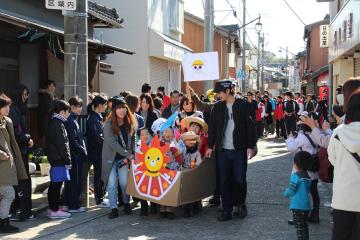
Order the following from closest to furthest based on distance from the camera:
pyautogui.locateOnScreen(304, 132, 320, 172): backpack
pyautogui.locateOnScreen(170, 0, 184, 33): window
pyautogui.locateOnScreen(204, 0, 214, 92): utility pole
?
1. pyautogui.locateOnScreen(304, 132, 320, 172): backpack
2. pyautogui.locateOnScreen(204, 0, 214, 92): utility pole
3. pyautogui.locateOnScreen(170, 0, 184, 33): window

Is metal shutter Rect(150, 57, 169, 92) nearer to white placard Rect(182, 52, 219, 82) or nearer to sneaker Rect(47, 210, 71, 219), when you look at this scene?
Result: white placard Rect(182, 52, 219, 82)

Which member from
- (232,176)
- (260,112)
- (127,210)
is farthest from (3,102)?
(260,112)

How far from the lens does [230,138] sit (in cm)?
727

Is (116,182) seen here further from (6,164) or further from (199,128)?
(6,164)

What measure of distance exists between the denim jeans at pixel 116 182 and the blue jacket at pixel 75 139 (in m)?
0.60

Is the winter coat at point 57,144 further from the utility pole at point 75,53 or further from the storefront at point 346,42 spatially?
the storefront at point 346,42

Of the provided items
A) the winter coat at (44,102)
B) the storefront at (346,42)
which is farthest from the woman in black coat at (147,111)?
the storefront at (346,42)

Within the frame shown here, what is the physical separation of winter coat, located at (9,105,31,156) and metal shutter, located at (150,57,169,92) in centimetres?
1230

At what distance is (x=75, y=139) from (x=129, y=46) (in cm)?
1164

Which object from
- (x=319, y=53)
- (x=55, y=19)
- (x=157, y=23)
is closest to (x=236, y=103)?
(x=55, y=19)

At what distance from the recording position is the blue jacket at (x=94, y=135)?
26.6ft

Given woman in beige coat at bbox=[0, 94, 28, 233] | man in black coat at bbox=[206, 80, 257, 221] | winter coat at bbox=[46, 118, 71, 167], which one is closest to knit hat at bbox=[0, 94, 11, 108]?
woman in beige coat at bbox=[0, 94, 28, 233]

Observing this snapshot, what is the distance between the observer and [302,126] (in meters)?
6.99

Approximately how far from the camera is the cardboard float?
721cm
